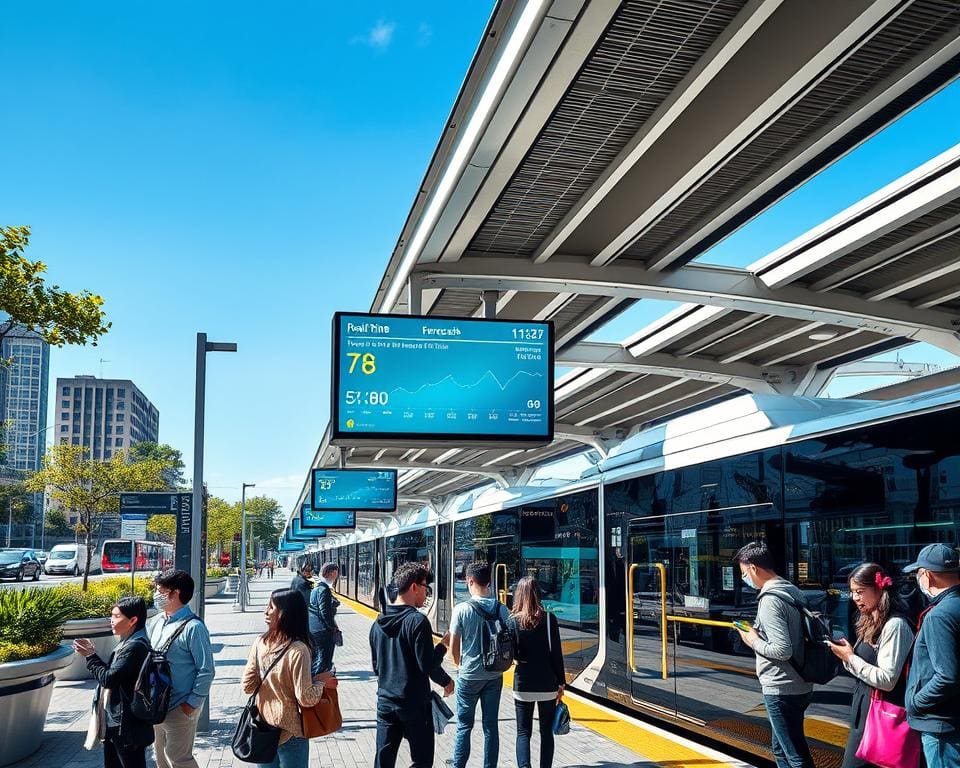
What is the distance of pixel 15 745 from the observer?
340 inches

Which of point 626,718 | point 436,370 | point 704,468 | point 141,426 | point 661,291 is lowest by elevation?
point 626,718

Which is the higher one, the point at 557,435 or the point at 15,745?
the point at 557,435

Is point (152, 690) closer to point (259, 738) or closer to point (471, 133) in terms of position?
point (259, 738)

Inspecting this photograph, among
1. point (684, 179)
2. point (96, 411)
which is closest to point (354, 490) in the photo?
point (684, 179)

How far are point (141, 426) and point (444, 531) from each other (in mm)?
186885

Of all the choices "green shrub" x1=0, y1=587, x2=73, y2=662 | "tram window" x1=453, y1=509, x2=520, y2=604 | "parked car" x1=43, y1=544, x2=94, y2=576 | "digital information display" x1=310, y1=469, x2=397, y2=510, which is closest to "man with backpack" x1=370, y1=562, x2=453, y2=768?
"green shrub" x1=0, y1=587, x2=73, y2=662

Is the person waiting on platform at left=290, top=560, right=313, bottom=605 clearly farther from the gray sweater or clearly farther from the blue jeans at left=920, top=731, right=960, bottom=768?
the blue jeans at left=920, top=731, right=960, bottom=768

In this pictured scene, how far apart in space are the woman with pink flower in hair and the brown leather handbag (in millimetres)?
2816

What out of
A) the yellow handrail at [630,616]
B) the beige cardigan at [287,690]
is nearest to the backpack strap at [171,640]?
the beige cardigan at [287,690]

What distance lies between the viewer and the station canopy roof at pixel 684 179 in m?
6.14

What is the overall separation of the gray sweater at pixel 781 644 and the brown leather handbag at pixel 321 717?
8.52 feet

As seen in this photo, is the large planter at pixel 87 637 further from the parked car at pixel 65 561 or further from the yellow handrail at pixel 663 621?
the parked car at pixel 65 561

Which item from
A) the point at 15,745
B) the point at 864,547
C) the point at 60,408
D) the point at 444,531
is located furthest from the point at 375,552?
the point at 60,408

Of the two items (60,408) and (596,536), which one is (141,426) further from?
(596,536)
